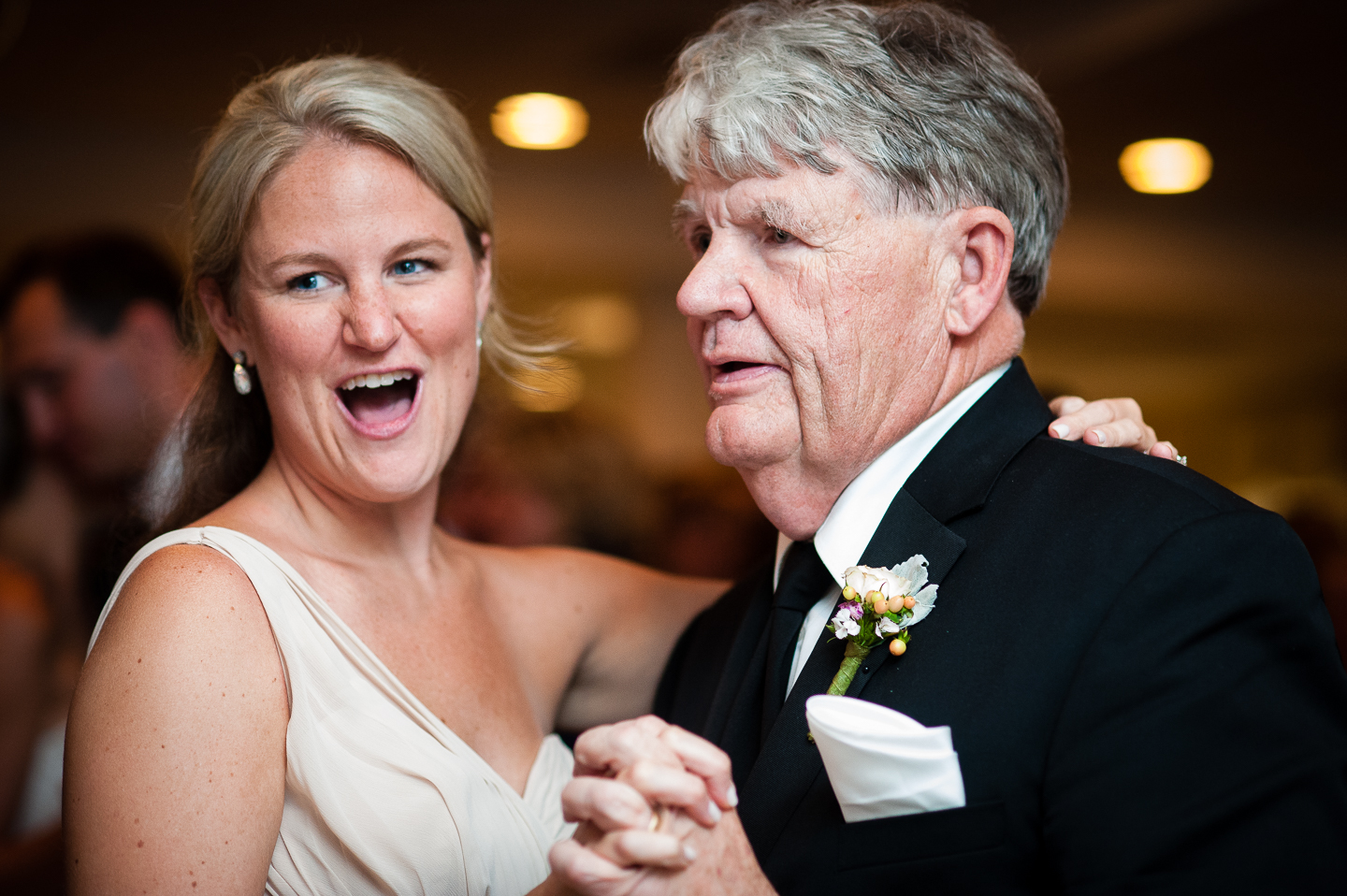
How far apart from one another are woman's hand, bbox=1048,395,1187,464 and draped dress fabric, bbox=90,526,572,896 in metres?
1.10

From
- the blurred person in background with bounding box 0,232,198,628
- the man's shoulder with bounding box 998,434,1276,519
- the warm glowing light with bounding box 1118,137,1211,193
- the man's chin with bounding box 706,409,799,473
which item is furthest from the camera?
the warm glowing light with bounding box 1118,137,1211,193

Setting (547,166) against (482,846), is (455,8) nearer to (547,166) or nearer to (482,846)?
(547,166)

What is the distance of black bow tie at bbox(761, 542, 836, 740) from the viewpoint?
1.68 metres

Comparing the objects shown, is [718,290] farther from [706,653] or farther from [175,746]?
[175,746]

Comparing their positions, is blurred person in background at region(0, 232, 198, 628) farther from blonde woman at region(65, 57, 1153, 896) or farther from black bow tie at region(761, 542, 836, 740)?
black bow tie at region(761, 542, 836, 740)

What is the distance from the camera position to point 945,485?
5.34ft

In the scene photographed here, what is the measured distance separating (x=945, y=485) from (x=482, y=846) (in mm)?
935

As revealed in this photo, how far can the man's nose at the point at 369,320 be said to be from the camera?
1.80 m

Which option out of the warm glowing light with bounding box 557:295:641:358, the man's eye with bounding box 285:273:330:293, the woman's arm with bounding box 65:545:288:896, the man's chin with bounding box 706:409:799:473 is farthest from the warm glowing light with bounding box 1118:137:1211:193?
the woman's arm with bounding box 65:545:288:896

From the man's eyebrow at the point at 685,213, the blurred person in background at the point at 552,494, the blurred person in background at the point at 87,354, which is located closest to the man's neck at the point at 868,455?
the man's eyebrow at the point at 685,213

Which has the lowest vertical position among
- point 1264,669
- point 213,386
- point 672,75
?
point 1264,669

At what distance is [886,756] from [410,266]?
1.16 m

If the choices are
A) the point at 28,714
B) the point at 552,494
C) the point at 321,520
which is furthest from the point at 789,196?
the point at 552,494

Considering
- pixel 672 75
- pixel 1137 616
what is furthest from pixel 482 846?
pixel 672 75
